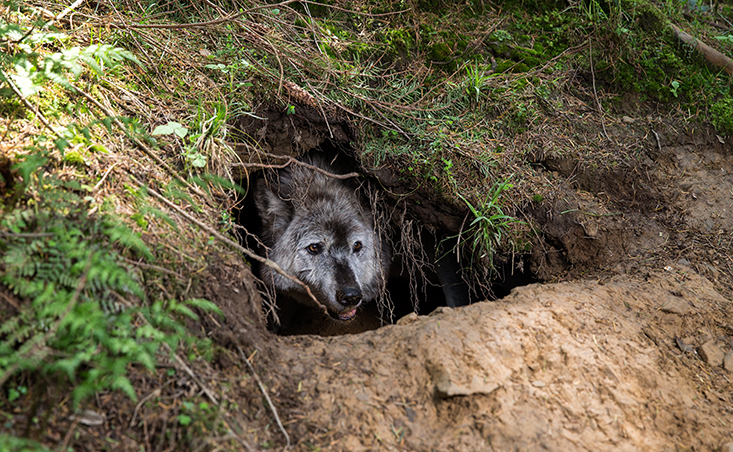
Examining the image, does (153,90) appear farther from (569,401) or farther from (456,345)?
(569,401)

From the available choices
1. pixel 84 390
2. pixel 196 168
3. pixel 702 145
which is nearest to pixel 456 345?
pixel 84 390

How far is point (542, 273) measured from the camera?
4.38 metres

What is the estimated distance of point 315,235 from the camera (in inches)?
187

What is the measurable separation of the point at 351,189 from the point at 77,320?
11.7 feet

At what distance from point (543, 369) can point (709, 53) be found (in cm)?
459

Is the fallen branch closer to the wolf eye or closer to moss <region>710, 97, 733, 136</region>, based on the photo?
moss <region>710, 97, 733, 136</region>

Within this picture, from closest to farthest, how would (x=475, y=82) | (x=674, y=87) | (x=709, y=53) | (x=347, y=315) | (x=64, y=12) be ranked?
(x=64, y=12) < (x=347, y=315) < (x=475, y=82) < (x=674, y=87) < (x=709, y=53)

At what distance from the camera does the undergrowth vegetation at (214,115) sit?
2041mm

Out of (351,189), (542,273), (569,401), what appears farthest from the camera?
(351,189)

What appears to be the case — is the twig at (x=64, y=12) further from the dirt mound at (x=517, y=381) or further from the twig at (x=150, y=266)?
the dirt mound at (x=517, y=381)

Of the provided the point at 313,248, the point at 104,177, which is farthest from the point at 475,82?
the point at 104,177

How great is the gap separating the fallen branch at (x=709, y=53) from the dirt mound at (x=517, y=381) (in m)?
3.35

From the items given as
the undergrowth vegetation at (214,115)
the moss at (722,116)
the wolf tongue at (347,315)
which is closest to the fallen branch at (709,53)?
the undergrowth vegetation at (214,115)

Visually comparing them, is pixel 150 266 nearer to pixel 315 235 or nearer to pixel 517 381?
pixel 517 381
